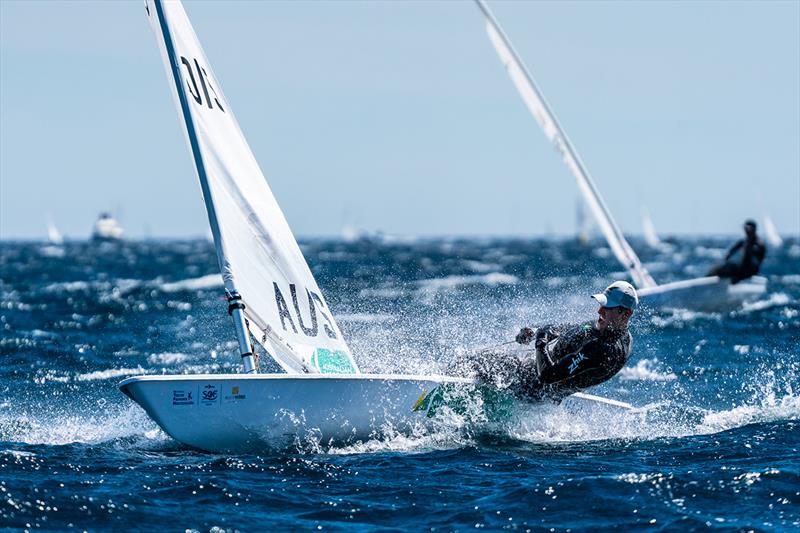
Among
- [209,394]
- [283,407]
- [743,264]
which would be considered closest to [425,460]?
[283,407]

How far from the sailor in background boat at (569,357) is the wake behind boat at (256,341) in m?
0.44

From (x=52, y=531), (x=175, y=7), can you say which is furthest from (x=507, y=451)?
(x=175, y=7)

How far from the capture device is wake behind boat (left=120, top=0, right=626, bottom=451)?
27.1 ft

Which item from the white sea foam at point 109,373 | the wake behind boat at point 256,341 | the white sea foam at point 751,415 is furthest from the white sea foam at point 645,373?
the white sea foam at point 109,373

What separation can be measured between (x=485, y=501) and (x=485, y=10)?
10774mm

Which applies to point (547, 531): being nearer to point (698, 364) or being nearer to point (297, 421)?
point (297, 421)

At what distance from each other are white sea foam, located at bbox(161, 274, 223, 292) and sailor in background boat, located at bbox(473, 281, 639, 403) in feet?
74.4

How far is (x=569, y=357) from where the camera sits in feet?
29.1

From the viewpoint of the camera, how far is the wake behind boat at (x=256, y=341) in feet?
27.1

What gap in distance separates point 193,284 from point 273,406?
86.2ft

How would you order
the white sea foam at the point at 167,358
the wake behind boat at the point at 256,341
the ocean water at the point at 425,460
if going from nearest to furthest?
1. the ocean water at the point at 425,460
2. the wake behind boat at the point at 256,341
3. the white sea foam at the point at 167,358

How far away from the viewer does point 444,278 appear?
41719mm

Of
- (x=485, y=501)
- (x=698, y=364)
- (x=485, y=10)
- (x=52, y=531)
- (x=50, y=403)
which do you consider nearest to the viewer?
(x=52, y=531)

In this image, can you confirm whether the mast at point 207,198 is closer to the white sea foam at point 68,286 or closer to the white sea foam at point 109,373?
the white sea foam at point 109,373
